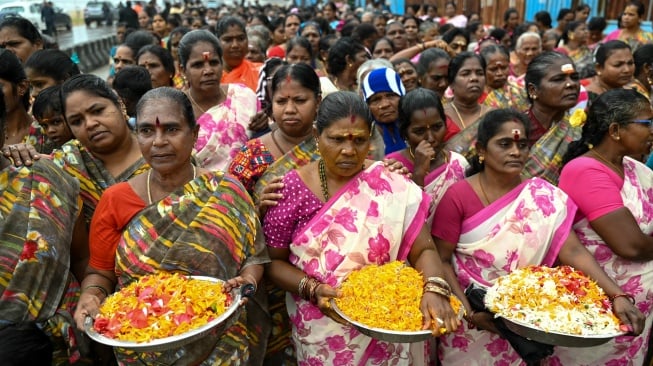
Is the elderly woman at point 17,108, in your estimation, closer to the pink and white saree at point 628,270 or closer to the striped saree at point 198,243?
the striped saree at point 198,243

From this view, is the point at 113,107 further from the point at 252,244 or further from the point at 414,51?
the point at 414,51

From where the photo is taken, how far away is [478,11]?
68.2 feet

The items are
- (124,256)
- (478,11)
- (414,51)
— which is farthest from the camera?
(478,11)

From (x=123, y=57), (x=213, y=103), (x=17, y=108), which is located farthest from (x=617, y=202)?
(x=123, y=57)

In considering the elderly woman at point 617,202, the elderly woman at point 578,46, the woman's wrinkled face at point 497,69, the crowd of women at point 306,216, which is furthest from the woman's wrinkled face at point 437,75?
the elderly woman at point 578,46

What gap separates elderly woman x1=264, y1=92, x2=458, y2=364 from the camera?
111 inches

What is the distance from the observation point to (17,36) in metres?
5.43

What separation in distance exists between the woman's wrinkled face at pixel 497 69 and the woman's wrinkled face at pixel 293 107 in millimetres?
3005

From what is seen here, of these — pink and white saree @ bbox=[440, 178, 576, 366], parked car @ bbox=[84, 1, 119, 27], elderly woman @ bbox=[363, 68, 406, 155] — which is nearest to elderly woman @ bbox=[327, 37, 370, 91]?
elderly woman @ bbox=[363, 68, 406, 155]

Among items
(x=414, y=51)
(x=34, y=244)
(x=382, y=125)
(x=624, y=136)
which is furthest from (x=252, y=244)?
(x=414, y=51)

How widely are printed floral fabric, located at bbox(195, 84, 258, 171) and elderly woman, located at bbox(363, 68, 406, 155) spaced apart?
1.07 metres

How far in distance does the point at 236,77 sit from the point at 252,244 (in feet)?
12.8

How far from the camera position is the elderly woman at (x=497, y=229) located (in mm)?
3047

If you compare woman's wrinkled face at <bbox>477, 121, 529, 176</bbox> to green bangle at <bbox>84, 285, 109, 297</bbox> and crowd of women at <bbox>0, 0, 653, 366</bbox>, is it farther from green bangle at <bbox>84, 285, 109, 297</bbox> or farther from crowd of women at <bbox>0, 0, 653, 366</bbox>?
green bangle at <bbox>84, 285, 109, 297</bbox>
